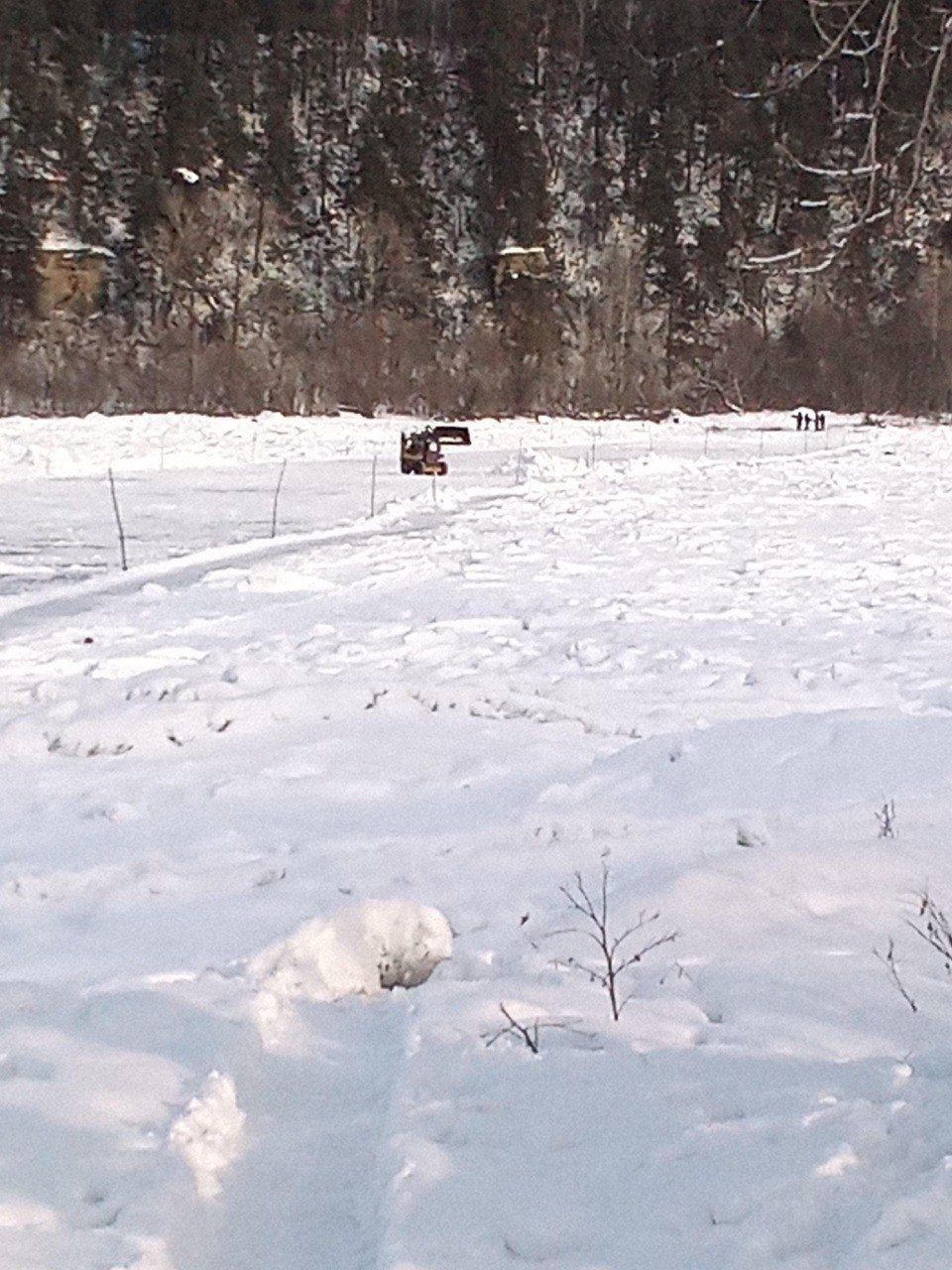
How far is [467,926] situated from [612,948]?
60 centimetres

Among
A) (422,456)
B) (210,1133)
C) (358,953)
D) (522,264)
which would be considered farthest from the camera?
(522,264)

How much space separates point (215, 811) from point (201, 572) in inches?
276

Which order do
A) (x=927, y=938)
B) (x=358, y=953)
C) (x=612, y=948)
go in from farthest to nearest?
(x=358, y=953) < (x=612, y=948) < (x=927, y=938)

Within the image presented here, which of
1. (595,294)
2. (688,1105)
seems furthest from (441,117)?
(688,1105)

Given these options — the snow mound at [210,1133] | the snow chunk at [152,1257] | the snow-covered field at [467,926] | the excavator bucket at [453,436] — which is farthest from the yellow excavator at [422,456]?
the snow chunk at [152,1257]

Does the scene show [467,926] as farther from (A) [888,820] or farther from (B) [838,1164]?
(B) [838,1164]

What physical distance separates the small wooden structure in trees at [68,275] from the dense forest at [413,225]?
0.40ft

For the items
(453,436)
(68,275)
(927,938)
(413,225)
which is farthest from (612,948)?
(413,225)

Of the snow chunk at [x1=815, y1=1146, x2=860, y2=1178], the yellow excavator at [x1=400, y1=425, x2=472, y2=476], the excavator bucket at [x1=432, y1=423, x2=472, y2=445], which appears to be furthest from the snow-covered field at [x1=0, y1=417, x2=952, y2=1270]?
the excavator bucket at [x1=432, y1=423, x2=472, y2=445]

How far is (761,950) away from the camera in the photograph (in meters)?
3.72

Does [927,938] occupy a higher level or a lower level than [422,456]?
lower

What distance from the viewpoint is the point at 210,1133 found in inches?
110

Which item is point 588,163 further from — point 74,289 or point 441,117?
point 74,289

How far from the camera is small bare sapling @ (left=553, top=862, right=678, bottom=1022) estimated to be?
11.5 ft
